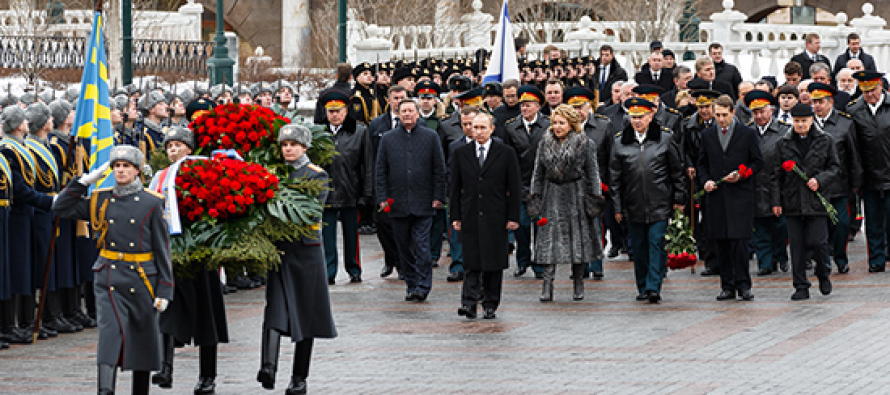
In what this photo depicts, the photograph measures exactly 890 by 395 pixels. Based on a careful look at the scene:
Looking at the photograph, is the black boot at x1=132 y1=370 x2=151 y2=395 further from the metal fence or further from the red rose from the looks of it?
the metal fence

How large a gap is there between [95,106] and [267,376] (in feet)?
10.4

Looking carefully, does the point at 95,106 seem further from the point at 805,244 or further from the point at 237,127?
the point at 805,244

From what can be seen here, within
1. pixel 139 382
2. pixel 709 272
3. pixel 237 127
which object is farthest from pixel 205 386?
pixel 709 272

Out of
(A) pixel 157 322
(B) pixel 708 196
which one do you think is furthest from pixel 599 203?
(A) pixel 157 322

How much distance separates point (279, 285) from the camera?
11.3 m

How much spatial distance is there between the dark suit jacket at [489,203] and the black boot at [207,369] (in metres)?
3.76

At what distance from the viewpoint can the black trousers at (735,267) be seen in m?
15.3

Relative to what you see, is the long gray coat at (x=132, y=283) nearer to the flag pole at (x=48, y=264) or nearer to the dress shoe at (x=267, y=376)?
the dress shoe at (x=267, y=376)

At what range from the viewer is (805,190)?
15484mm

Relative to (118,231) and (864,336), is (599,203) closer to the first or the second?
(864,336)

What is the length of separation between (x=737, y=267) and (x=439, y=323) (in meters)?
3.00

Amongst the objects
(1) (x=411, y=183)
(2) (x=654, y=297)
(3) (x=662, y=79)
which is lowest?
(2) (x=654, y=297)

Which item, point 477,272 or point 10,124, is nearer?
point 10,124

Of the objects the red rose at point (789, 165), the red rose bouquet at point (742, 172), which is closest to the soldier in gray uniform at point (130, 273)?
the red rose bouquet at point (742, 172)
